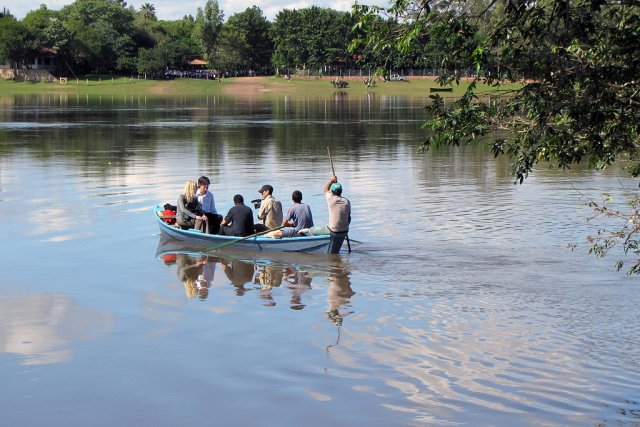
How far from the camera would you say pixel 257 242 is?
2077 cm

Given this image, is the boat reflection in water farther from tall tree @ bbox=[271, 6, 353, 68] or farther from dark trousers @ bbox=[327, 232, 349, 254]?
tall tree @ bbox=[271, 6, 353, 68]

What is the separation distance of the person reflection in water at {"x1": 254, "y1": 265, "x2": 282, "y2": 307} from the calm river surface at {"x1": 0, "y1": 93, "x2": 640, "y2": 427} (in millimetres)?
53

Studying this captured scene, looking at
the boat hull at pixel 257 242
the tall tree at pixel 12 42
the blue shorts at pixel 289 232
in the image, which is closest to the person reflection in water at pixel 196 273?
the boat hull at pixel 257 242

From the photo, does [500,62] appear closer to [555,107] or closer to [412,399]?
[555,107]

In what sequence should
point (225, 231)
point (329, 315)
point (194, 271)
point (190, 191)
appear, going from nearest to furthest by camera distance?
1. point (329, 315)
2. point (194, 271)
3. point (225, 231)
4. point (190, 191)

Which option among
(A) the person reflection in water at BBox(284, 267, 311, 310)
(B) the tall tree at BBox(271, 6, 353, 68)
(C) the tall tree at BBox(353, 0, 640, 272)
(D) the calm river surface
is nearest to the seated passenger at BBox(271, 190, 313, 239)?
(D) the calm river surface

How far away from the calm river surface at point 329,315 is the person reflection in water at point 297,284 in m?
0.06

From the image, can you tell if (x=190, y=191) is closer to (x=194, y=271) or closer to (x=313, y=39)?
(x=194, y=271)

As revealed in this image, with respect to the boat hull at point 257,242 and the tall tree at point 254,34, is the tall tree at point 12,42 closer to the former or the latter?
the tall tree at point 254,34

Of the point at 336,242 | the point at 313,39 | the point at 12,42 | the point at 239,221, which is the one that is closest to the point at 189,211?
the point at 239,221

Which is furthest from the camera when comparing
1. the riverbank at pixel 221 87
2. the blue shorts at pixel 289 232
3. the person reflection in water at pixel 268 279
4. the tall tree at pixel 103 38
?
the tall tree at pixel 103 38

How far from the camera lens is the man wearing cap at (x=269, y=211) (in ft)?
69.6

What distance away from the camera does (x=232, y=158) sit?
40.6 metres

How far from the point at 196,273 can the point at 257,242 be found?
6.00ft
